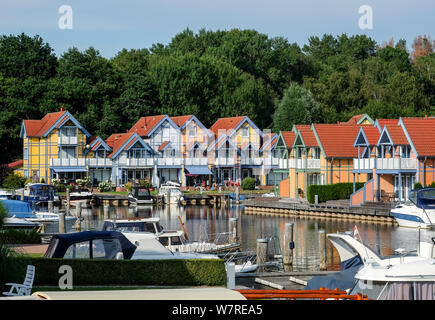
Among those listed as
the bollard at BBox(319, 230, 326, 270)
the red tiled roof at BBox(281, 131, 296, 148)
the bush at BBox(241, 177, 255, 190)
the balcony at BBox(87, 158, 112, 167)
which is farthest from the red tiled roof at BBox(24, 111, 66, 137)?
the bollard at BBox(319, 230, 326, 270)

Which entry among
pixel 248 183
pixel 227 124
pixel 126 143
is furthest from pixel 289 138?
pixel 126 143

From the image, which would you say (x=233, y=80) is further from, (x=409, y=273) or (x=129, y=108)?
(x=409, y=273)

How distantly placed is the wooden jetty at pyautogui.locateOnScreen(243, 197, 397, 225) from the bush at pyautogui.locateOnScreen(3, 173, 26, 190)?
91.4ft

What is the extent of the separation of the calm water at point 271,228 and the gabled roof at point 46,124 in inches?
807

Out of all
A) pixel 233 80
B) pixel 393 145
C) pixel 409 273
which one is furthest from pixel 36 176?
pixel 409 273

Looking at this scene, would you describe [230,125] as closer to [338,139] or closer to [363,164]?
→ [338,139]

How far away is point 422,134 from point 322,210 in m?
9.40

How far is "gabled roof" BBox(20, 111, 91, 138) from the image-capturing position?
8875 cm

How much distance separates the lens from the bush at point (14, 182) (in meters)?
82.3

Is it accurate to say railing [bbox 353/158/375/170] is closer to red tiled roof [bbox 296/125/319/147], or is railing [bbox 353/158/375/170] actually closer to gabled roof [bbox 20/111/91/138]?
red tiled roof [bbox 296/125/319/147]

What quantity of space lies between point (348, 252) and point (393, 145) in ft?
114

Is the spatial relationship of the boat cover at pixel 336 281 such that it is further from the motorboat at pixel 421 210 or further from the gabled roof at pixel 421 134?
the gabled roof at pixel 421 134

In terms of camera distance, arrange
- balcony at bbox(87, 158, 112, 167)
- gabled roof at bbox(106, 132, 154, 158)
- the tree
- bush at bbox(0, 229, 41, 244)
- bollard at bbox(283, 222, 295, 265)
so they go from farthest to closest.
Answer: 1. the tree
2. balcony at bbox(87, 158, 112, 167)
3. gabled roof at bbox(106, 132, 154, 158)
4. bollard at bbox(283, 222, 295, 265)
5. bush at bbox(0, 229, 41, 244)

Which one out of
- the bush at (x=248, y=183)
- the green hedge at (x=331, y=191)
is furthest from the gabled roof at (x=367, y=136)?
the bush at (x=248, y=183)
